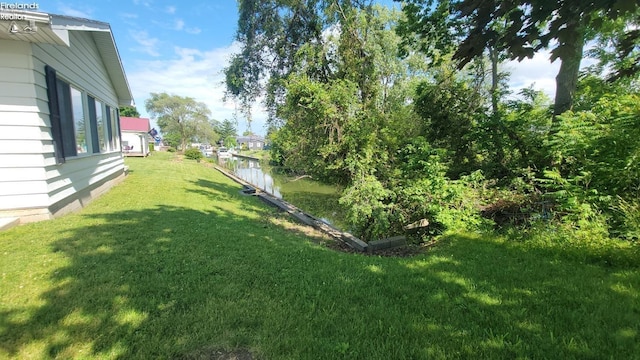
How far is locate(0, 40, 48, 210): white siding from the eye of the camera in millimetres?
4648

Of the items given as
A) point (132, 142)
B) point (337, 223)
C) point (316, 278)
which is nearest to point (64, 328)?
point (316, 278)

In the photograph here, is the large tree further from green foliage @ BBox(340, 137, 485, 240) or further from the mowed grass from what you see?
green foliage @ BBox(340, 137, 485, 240)

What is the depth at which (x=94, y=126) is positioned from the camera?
26.2ft

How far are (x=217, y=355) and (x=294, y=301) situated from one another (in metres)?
0.87

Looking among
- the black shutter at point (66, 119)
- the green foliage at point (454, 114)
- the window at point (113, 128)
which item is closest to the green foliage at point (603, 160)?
the green foliage at point (454, 114)

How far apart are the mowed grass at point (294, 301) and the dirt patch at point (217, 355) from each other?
0.06ft

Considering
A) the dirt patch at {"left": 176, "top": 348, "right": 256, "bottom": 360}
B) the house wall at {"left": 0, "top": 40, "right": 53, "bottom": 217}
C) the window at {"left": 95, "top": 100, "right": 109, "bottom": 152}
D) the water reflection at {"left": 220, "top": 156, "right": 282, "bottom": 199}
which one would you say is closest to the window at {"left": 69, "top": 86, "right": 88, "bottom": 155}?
the window at {"left": 95, "top": 100, "right": 109, "bottom": 152}

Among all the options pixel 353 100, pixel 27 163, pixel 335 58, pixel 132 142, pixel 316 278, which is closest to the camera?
pixel 316 278

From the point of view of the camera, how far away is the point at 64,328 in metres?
2.24

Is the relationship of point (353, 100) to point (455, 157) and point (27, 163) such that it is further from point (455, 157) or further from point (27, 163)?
point (27, 163)

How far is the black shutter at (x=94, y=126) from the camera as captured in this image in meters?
7.69

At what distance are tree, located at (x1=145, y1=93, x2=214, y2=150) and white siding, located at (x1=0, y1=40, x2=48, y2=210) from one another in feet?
144

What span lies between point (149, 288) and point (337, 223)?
684 centimetres

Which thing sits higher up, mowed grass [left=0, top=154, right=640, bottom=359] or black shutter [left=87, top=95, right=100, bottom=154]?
black shutter [left=87, top=95, right=100, bottom=154]
